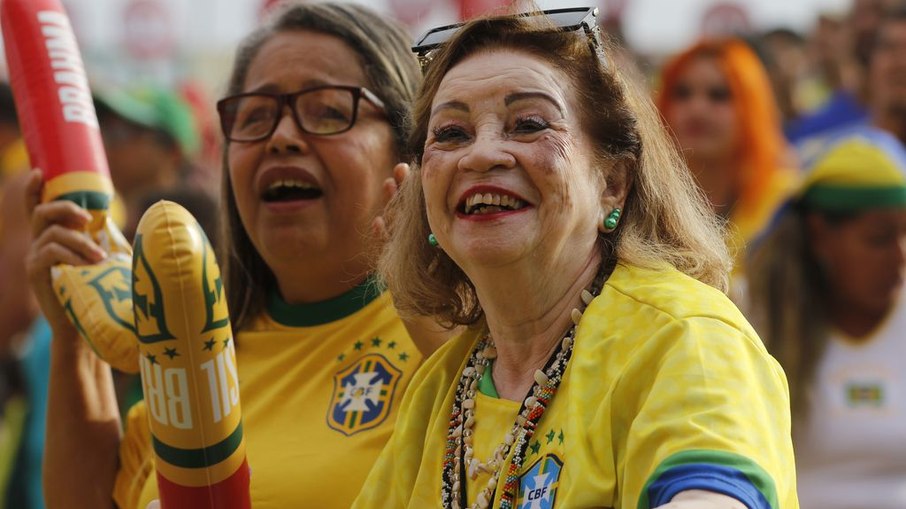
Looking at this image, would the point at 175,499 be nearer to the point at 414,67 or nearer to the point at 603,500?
the point at 603,500

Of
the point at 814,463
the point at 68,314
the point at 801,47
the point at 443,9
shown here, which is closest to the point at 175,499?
the point at 68,314

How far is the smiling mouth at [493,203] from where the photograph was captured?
2322 millimetres

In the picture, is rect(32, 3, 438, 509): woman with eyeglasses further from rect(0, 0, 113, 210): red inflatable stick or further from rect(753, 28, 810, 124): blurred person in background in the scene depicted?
rect(753, 28, 810, 124): blurred person in background

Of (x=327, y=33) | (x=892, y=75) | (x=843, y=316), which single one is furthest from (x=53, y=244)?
(x=892, y=75)

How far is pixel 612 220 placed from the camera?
2.47 metres

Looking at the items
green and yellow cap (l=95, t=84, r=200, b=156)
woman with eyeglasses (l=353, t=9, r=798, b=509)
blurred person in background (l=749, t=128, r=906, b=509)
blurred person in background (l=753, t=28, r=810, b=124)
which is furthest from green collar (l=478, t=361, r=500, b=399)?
blurred person in background (l=753, t=28, r=810, b=124)

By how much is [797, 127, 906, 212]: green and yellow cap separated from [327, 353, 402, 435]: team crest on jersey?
7.10 ft

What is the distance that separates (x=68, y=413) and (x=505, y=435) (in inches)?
54.3

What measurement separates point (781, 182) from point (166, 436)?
12.2 ft

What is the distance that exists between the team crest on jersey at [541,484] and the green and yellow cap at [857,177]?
2.62m

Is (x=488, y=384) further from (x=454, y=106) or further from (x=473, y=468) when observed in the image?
(x=454, y=106)

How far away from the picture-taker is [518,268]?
2344 millimetres

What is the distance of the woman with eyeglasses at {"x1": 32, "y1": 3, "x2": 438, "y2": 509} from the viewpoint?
2.93 metres

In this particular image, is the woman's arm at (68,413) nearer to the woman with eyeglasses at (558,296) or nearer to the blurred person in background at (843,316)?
the woman with eyeglasses at (558,296)
